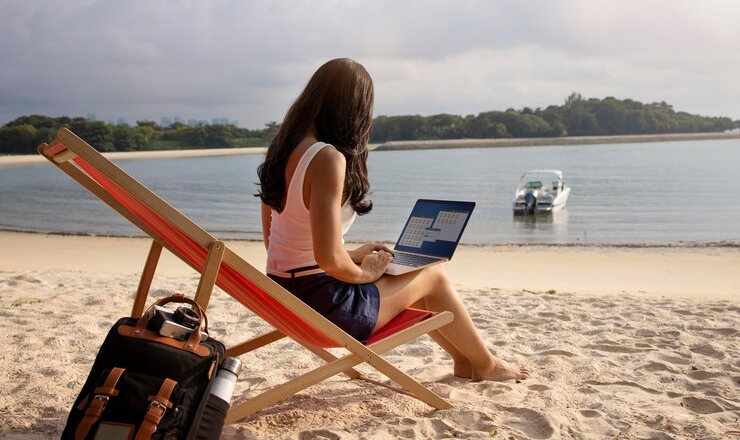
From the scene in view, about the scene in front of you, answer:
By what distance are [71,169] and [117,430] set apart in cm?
102

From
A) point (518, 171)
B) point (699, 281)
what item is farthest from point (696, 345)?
point (518, 171)

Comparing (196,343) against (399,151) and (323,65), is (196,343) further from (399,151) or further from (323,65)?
(399,151)

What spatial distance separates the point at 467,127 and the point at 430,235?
9565 centimetres

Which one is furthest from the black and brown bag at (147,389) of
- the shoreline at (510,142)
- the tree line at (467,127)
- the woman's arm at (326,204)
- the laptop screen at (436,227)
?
the shoreline at (510,142)

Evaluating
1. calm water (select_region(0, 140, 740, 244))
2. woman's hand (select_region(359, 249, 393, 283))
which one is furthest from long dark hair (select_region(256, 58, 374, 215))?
calm water (select_region(0, 140, 740, 244))

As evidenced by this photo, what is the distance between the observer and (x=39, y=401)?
299cm

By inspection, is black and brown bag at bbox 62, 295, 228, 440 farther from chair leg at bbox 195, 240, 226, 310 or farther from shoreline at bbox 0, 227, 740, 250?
shoreline at bbox 0, 227, 740, 250

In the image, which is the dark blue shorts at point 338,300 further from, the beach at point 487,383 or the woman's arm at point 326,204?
the beach at point 487,383

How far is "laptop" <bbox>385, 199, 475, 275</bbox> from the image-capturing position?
9.18 ft

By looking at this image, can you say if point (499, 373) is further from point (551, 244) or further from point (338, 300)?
point (551, 244)

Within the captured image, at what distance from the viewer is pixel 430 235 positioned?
9.58ft

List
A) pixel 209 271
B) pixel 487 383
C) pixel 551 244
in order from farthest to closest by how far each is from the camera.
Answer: pixel 551 244, pixel 487 383, pixel 209 271

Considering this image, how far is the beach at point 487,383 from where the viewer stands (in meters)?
2.71

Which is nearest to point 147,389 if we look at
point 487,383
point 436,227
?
point 436,227
